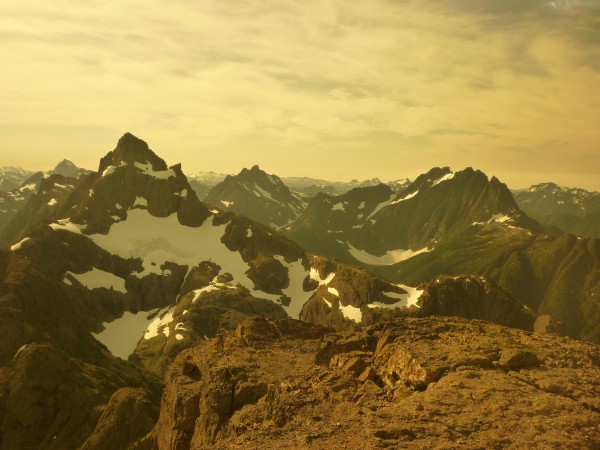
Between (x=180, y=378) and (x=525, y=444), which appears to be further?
(x=180, y=378)

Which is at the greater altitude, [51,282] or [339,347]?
[339,347]

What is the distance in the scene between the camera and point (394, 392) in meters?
31.0

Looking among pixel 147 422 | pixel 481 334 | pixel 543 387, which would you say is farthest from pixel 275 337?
pixel 147 422

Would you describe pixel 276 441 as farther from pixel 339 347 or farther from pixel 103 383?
pixel 103 383

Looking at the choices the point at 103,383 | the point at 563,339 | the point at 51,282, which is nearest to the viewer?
the point at 563,339

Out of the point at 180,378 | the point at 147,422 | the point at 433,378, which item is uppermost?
the point at 433,378

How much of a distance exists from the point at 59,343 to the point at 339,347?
119523 millimetres

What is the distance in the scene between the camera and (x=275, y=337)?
49219 millimetres

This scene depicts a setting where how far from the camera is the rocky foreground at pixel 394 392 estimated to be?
25031 mm

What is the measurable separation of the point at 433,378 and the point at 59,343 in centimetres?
13100

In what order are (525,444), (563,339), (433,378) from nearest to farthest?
(525,444) < (433,378) < (563,339)

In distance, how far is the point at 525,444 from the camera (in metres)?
23.3

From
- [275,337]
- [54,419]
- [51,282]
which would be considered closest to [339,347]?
[275,337]

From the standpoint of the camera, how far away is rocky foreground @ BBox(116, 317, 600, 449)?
82.1ft
